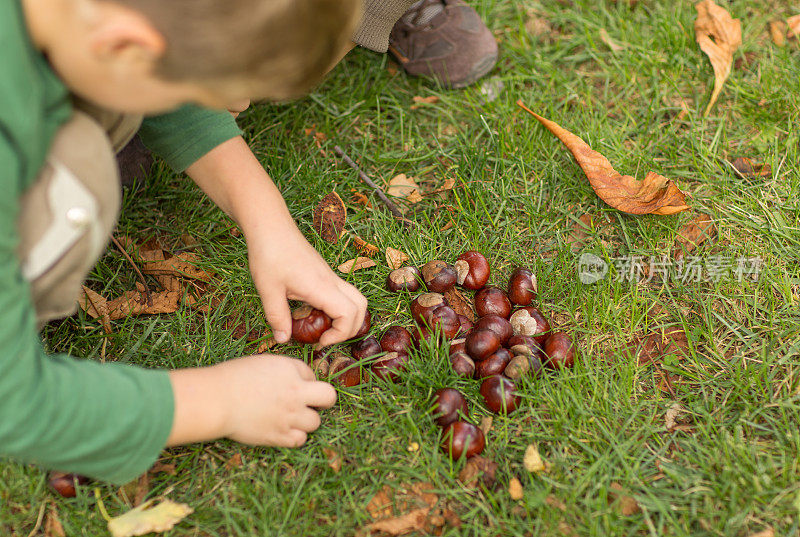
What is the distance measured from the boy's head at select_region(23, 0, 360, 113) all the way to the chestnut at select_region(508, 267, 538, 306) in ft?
3.65

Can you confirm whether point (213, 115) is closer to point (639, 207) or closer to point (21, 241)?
point (21, 241)

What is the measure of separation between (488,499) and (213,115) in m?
1.45

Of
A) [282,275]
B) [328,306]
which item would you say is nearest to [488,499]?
[328,306]

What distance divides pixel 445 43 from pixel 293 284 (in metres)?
1.51

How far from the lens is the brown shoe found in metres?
2.95

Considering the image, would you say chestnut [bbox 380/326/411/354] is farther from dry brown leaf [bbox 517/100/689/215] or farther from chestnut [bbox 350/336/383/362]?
dry brown leaf [bbox 517/100/689/215]

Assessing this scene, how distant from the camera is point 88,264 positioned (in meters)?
1.61

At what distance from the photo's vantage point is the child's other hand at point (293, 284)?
203cm

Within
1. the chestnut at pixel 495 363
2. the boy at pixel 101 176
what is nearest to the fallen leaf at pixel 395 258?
the chestnut at pixel 495 363

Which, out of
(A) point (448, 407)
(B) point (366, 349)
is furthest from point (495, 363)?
(B) point (366, 349)

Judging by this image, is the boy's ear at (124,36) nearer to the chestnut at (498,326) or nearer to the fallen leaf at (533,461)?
the chestnut at (498,326)

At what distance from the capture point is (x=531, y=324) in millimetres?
2160

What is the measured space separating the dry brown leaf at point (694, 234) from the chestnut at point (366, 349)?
116 centimetres

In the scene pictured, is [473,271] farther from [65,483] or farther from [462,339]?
[65,483]
